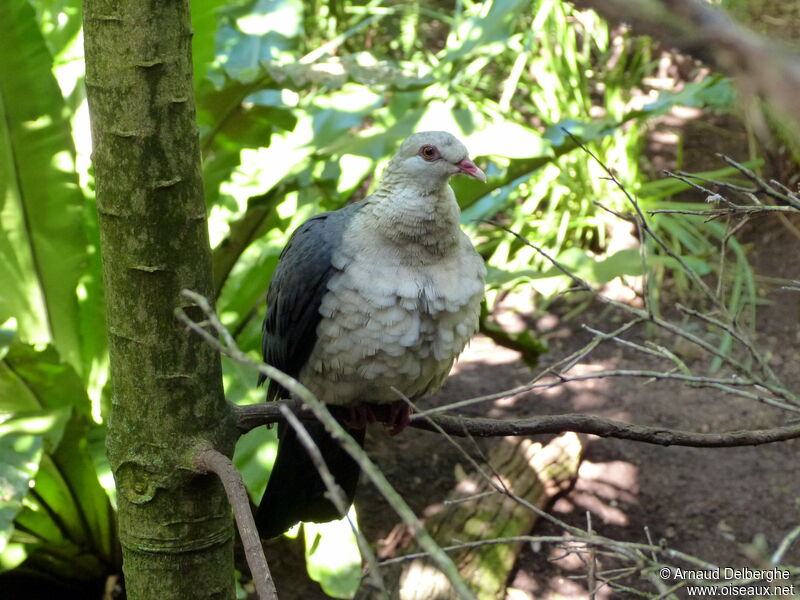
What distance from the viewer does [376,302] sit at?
211 centimetres

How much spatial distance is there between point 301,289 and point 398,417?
482 mm

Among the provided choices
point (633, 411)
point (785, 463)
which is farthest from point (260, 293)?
point (785, 463)

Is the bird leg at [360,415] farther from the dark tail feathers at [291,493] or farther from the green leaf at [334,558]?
the green leaf at [334,558]

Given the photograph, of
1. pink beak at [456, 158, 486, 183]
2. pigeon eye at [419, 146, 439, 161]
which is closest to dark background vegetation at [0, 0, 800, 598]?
pink beak at [456, 158, 486, 183]

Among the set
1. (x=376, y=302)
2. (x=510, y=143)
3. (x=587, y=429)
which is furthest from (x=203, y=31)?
(x=587, y=429)

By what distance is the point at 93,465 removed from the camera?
3.22m

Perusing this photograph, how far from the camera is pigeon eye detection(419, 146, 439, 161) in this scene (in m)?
2.29

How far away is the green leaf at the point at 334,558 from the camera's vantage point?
2912 mm

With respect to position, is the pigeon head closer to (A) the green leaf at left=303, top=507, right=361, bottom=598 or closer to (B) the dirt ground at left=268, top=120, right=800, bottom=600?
(A) the green leaf at left=303, top=507, right=361, bottom=598

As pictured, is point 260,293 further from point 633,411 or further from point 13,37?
point 633,411

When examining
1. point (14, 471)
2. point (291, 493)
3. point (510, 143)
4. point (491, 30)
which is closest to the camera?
point (291, 493)

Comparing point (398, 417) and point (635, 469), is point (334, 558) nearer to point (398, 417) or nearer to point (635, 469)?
point (398, 417)

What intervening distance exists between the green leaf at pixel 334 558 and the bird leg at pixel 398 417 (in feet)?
1.93

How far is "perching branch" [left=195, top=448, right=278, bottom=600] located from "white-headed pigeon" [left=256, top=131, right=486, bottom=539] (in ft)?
2.37
